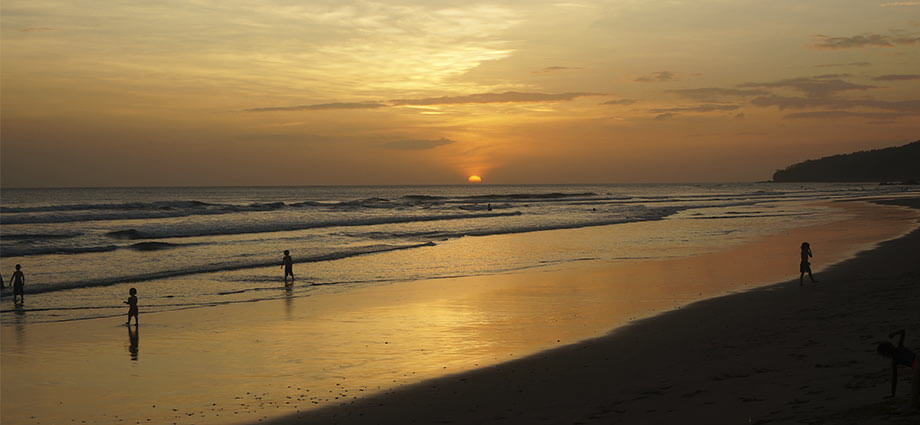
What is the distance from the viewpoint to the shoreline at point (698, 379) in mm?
8266

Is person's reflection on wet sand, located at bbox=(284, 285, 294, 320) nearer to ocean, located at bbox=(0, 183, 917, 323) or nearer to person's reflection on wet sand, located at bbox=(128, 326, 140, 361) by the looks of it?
ocean, located at bbox=(0, 183, 917, 323)

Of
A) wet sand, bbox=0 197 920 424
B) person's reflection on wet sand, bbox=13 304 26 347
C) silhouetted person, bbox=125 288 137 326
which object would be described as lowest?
wet sand, bbox=0 197 920 424

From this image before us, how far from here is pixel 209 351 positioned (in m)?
13.4

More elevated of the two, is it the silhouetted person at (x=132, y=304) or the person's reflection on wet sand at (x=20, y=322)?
the silhouetted person at (x=132, y=304)

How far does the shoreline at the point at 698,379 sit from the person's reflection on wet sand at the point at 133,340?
5497mm

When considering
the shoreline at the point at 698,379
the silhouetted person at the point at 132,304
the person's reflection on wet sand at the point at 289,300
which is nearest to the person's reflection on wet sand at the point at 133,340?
the silhouetted person at the point at 132,304

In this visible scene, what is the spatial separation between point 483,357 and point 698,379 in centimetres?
382

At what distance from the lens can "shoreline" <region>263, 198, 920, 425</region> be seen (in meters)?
8.27

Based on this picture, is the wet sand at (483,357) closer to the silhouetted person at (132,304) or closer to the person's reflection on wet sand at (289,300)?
the person's reflection on wet sand at (289,300)

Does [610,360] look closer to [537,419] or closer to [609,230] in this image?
[537,419]

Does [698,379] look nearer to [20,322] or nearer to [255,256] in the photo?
[20,322]

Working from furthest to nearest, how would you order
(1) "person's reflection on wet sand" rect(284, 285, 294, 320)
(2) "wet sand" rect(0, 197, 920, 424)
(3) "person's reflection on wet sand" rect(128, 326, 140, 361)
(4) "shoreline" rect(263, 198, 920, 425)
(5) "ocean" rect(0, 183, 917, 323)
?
(5) "ocean" rect(0, 183, 917, 323) < (1) "person's reflection on wet sand" rect(284, 285, 294, 320) < (3) "person's reflection on wet sand" rect(128, 326, 140, 361) < (2) "wet sand" rect(0, 197, 920, 424) < (4) "shoreline" rect(263, 198, 920, 425)

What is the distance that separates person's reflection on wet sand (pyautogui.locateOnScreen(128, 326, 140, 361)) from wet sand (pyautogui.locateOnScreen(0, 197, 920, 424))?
60mm

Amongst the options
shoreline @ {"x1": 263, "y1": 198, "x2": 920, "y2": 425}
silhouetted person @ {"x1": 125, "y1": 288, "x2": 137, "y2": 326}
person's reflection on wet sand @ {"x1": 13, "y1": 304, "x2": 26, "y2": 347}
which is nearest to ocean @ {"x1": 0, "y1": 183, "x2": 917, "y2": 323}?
person's reflection on wet sand @ {"x1": 13, "y1": 304, "x2": 26, "y2": 347}
